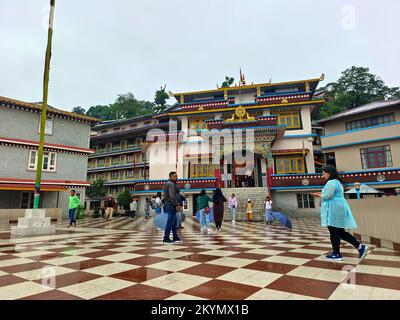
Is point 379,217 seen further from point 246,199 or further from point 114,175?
point 114,175

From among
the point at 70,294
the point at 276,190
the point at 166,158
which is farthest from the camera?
the point at 166,158

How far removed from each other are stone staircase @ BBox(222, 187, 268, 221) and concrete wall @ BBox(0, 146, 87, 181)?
487 inches

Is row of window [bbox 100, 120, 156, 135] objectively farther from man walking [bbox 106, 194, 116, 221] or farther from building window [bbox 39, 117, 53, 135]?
man walking [bbox 106, 194, 116, 221]

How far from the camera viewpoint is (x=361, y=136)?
64.8 ft

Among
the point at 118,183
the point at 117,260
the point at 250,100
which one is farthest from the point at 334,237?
the point at 118,183

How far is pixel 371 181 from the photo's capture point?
16438 mm

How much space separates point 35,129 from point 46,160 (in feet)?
8.64

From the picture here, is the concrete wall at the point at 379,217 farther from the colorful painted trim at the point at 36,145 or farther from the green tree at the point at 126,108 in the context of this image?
the green tree at the point at 126,108

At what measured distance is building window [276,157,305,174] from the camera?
21422 mm

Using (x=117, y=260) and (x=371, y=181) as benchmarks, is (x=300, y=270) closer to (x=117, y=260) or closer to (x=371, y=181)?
(x=117, y=260)

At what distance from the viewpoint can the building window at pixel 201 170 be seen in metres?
22.5

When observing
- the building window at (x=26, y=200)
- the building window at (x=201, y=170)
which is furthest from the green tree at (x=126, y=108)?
the building window at (x=26, y=200)

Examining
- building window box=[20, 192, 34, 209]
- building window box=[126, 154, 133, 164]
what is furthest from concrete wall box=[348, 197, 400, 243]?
building window box=[126, 154, 133, 164]
